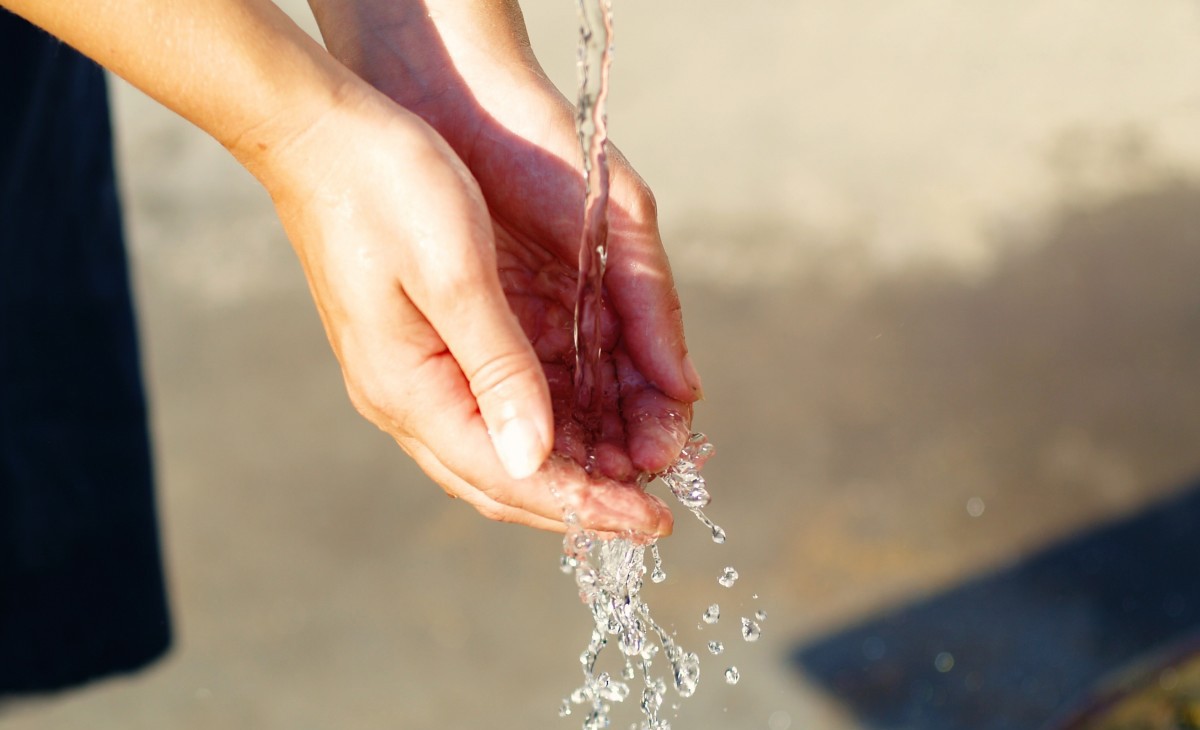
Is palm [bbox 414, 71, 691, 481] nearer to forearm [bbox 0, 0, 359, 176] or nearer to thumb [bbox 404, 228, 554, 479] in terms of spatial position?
thumb [bbox 404, 228, 554, 479]

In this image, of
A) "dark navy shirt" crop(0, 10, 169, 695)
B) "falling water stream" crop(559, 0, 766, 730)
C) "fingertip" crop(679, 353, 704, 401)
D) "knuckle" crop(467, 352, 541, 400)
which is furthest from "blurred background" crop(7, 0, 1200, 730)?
"knuckle" crop(467, 352, 541, 400)

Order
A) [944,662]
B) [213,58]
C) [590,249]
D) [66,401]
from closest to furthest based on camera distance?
[213,58] < [590,249] < [66,401] < [944,662]

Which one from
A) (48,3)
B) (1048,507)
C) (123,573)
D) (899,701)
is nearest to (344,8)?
(48,3)

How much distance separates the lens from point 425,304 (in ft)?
3.57

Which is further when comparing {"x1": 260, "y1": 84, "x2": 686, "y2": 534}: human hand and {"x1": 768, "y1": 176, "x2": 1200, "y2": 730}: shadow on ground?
{"x1": 768, "y1": 176, "x2": 1200, "y2": 730}: shadow on ground

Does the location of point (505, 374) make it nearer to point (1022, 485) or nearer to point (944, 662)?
point (944, 662)

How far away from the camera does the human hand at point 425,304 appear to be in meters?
1.08

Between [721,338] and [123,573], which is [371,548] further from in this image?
[721,338]

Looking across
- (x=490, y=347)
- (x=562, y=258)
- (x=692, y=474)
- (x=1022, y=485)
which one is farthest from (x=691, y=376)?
(x=1022, y=485)

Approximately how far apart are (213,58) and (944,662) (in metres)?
1.86

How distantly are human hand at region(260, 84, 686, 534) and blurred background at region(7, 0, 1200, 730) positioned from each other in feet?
3.94

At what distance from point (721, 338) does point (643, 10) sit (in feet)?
4.09

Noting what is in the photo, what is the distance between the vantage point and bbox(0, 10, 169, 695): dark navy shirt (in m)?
1.60

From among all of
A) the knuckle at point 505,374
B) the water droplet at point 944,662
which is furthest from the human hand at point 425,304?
the water droplet at point 944,662
